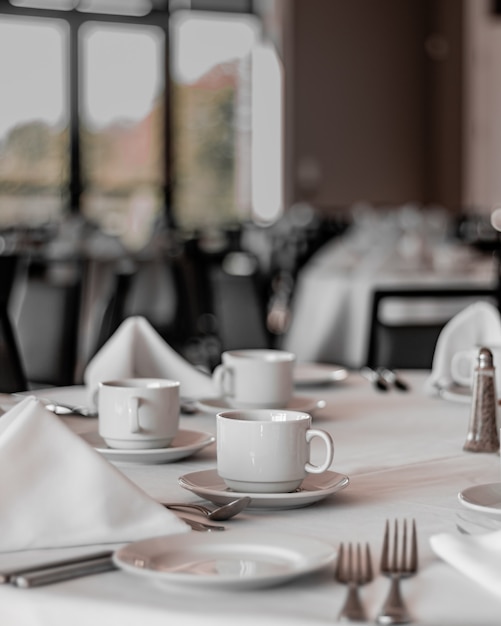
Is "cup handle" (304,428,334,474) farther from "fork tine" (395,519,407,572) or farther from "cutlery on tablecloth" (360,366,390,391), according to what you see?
"cutlery on tablecloth" (360,366,390,391)

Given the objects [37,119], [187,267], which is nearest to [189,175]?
[37,119]

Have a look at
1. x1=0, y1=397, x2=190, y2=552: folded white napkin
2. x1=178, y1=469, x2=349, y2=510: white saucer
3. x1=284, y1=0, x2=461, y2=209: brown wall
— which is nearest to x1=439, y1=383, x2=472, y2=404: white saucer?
x1=178, y1=469, x2=349, y2=510: white saucer

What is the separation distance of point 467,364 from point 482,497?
0.73 meters

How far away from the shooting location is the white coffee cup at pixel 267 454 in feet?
3.54

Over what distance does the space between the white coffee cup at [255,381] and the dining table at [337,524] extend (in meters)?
0.04

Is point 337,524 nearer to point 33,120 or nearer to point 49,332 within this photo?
point 49,332

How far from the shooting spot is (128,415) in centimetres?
129

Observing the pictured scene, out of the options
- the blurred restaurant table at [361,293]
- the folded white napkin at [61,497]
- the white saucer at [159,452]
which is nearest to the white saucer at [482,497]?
the folded white napkin at [61,497]

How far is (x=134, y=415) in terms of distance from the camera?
4.23ft

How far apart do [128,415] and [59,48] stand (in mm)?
10700

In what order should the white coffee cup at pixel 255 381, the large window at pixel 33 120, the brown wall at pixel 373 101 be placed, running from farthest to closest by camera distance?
the brown wall at pixel 373 101 < the large window at pixel 33 120 < the white coffee cup at pixel 255 381

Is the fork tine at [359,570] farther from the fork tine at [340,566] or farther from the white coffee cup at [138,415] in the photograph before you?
the white coffee cup at [138,415]

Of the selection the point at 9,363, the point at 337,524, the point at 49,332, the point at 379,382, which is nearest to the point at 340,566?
the point at 337,524

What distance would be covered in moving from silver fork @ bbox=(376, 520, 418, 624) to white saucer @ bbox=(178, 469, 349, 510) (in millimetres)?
113
